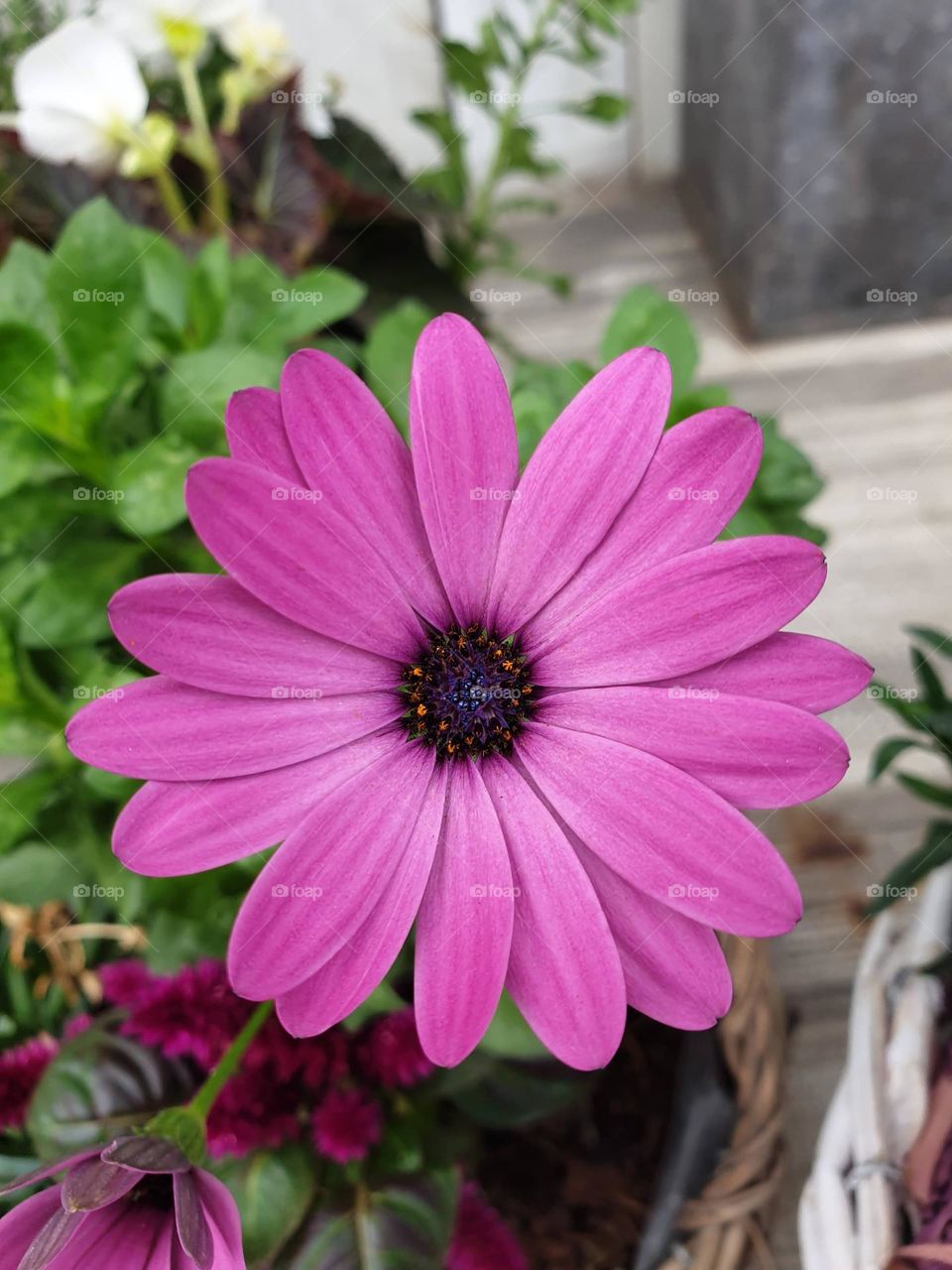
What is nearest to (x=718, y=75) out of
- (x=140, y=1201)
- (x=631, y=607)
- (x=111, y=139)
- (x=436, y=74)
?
(x=436, y=74)

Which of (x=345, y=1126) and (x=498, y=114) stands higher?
(x=498, y=114)

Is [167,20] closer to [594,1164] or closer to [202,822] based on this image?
[202,822]

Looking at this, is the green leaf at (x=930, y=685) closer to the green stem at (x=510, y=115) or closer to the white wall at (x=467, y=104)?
the green stem at (x=510, y=115)

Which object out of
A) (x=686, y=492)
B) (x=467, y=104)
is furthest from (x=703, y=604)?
(x=467, y=104)

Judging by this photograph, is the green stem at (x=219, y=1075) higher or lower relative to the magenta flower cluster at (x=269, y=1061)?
lower

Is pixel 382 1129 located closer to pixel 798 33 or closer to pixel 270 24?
pixel 270 24

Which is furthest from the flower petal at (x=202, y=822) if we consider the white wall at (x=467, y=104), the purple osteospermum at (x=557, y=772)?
the white wall at (x=467, y=104)

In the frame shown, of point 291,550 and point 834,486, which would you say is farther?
point 834,486
